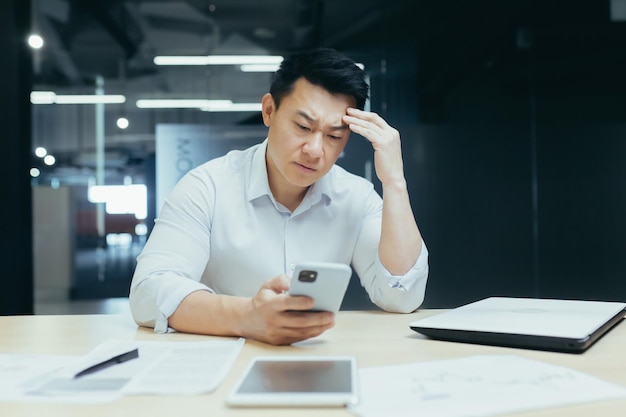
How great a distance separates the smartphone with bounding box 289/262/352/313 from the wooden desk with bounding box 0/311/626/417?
9 cm

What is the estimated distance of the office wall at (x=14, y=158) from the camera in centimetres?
374

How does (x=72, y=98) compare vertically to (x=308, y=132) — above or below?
above

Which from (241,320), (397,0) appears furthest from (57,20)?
(241,320)

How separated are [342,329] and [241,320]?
237 mm

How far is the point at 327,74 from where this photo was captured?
5.05ft

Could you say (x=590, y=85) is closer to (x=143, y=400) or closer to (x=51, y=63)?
(x=51, y=63)

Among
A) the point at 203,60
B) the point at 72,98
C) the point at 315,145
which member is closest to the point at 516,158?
the point at 203,60

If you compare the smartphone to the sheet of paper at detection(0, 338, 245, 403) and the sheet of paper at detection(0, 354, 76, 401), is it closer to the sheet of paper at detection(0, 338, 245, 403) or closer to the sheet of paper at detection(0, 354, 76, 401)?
the sheet of paper at detection(0, 338, 245, 403)

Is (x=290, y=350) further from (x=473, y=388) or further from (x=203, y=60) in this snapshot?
(x=203, y=60)

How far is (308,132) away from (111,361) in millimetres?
821

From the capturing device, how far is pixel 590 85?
13.4 feet

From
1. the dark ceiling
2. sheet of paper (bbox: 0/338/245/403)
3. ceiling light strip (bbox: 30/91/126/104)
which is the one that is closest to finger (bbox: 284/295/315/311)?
sheet of paper (bbox: 0/338/245/403)

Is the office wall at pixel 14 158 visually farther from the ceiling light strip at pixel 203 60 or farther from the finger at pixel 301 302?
the finger at pixel 301 302

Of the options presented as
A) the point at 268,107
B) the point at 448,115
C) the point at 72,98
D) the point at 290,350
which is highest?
the point at 72,98
